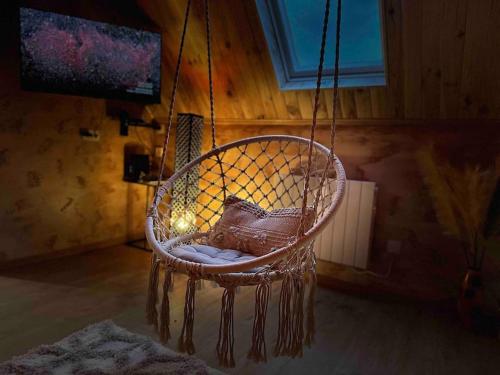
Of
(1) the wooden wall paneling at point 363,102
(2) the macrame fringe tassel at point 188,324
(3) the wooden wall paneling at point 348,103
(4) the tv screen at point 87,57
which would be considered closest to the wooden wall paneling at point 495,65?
(1) the wooden wall paneling at point 363,102

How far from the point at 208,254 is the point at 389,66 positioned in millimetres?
1591

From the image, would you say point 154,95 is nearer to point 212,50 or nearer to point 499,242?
point 212,50

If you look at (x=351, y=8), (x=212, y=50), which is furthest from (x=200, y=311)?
(x=351, y=8)

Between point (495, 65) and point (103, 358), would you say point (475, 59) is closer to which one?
point (495, 65)

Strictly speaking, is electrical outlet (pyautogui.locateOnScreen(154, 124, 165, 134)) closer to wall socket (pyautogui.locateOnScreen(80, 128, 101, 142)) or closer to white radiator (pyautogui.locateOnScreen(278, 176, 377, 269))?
wall socket (pyautogui.locateOnScreen(80, 128, 101, 142))

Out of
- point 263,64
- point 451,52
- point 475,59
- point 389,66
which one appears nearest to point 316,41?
point 263,64

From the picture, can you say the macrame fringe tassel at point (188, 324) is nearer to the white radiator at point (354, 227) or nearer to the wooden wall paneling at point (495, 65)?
the white radiator at point (354, 227)

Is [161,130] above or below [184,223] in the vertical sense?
above

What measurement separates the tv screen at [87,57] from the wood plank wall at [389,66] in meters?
0.32

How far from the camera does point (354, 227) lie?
2.63m

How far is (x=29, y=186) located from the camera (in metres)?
2.90

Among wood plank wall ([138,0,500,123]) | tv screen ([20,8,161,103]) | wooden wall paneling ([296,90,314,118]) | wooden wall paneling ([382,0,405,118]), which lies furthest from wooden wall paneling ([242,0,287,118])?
tv screen ([20,8,161,103])

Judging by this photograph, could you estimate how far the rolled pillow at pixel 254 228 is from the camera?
5.59 feet

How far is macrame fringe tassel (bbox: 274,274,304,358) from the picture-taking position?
1417mm
